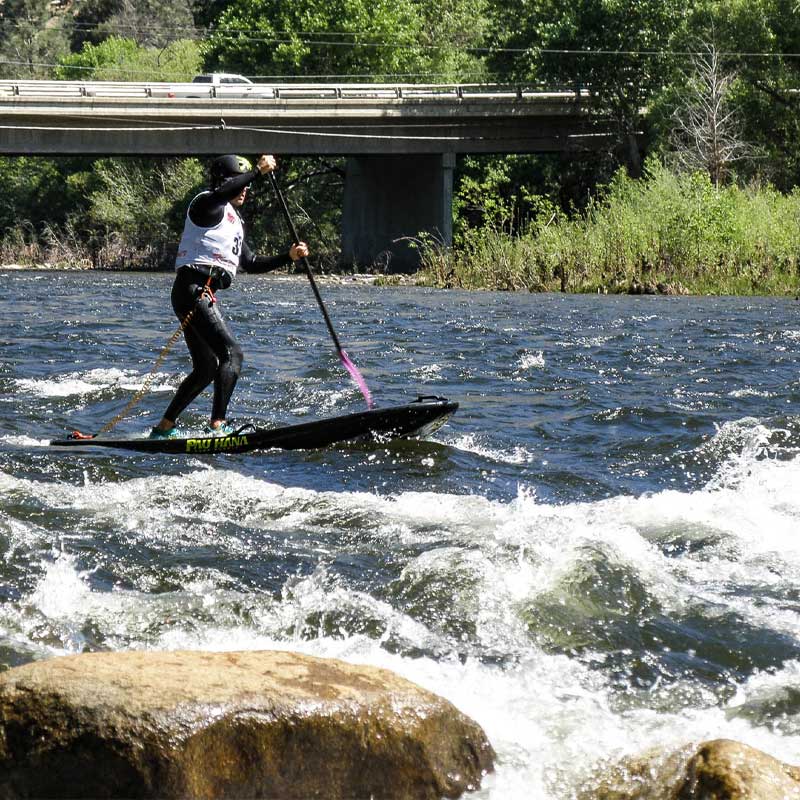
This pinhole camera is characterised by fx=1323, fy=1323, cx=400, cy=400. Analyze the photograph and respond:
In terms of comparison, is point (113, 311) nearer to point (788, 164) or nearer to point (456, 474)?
point (456, 474)

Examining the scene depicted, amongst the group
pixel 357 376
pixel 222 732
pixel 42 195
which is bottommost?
pixel 42 195

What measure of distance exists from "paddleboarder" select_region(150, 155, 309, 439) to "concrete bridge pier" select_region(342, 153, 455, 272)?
4050 centimetres

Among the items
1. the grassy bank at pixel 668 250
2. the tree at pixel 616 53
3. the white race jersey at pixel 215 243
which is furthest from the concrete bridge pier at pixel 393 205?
the white race jersey at pixel 215 243

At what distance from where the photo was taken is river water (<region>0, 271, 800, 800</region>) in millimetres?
5727

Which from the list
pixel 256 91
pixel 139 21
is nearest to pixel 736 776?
pixel 256 91

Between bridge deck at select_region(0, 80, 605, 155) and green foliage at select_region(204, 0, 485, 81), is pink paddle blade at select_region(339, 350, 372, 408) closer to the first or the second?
bridge deck at select_region(0, 80, 605, 155)

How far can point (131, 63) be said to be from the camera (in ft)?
261

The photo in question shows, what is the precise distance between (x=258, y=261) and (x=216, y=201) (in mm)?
789

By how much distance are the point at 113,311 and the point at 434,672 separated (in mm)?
20787

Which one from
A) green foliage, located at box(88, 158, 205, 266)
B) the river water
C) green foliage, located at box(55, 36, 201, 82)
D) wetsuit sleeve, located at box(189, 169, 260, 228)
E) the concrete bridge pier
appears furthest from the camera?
green foliage, located at box(55, 36, 201, 82)

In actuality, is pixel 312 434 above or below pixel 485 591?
below

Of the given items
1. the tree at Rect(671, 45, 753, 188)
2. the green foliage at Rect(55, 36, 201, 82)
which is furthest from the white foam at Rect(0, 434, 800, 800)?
the green foliage at Rect(55, 36, 201, 82)

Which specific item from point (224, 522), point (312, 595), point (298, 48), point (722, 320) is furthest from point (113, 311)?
point (298, 48)

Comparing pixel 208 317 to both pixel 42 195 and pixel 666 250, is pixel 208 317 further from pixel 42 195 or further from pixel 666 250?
pixel 42 195
